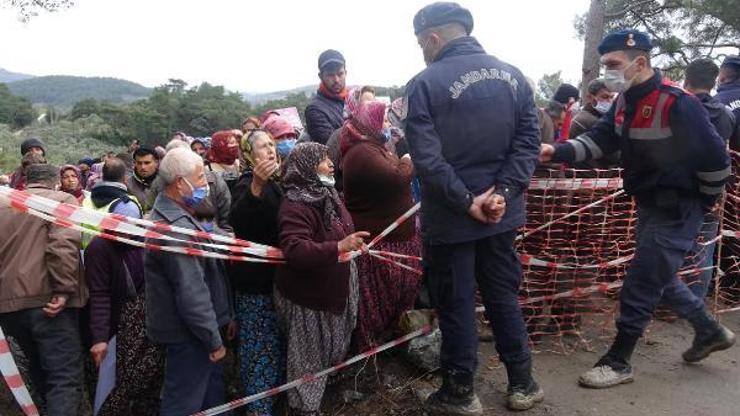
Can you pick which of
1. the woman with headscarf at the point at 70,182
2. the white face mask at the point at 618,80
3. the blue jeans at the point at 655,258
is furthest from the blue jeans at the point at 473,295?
the woman with headscarf at the point at 70,182

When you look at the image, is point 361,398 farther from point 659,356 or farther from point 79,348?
point 659,356

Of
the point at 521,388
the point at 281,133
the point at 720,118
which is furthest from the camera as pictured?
the point at 281,133

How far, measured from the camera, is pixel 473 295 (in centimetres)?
286

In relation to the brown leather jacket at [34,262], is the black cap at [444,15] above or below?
above

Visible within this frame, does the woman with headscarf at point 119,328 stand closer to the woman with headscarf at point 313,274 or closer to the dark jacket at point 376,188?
the woman with headscarf at point 313,274

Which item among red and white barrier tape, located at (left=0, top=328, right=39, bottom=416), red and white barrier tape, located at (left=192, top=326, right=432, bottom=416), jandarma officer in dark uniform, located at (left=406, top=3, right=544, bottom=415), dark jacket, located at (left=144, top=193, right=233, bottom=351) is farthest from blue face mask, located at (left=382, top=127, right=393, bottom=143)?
red and white barrier tape, located at (left=0, top=328, right=39, bottom=416)

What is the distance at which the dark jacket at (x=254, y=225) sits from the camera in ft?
10.1

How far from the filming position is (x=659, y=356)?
3.66 m

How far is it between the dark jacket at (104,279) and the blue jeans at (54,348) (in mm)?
178

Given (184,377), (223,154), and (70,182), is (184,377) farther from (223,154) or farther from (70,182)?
(70,182)

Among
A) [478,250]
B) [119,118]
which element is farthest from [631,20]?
[119,118]

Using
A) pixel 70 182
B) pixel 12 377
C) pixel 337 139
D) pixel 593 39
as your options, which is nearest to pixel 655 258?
pixel 337 139

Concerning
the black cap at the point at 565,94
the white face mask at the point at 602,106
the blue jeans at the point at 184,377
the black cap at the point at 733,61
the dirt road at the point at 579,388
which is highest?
the black cap at the point at 733,61

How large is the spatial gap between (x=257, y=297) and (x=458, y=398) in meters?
1.27
